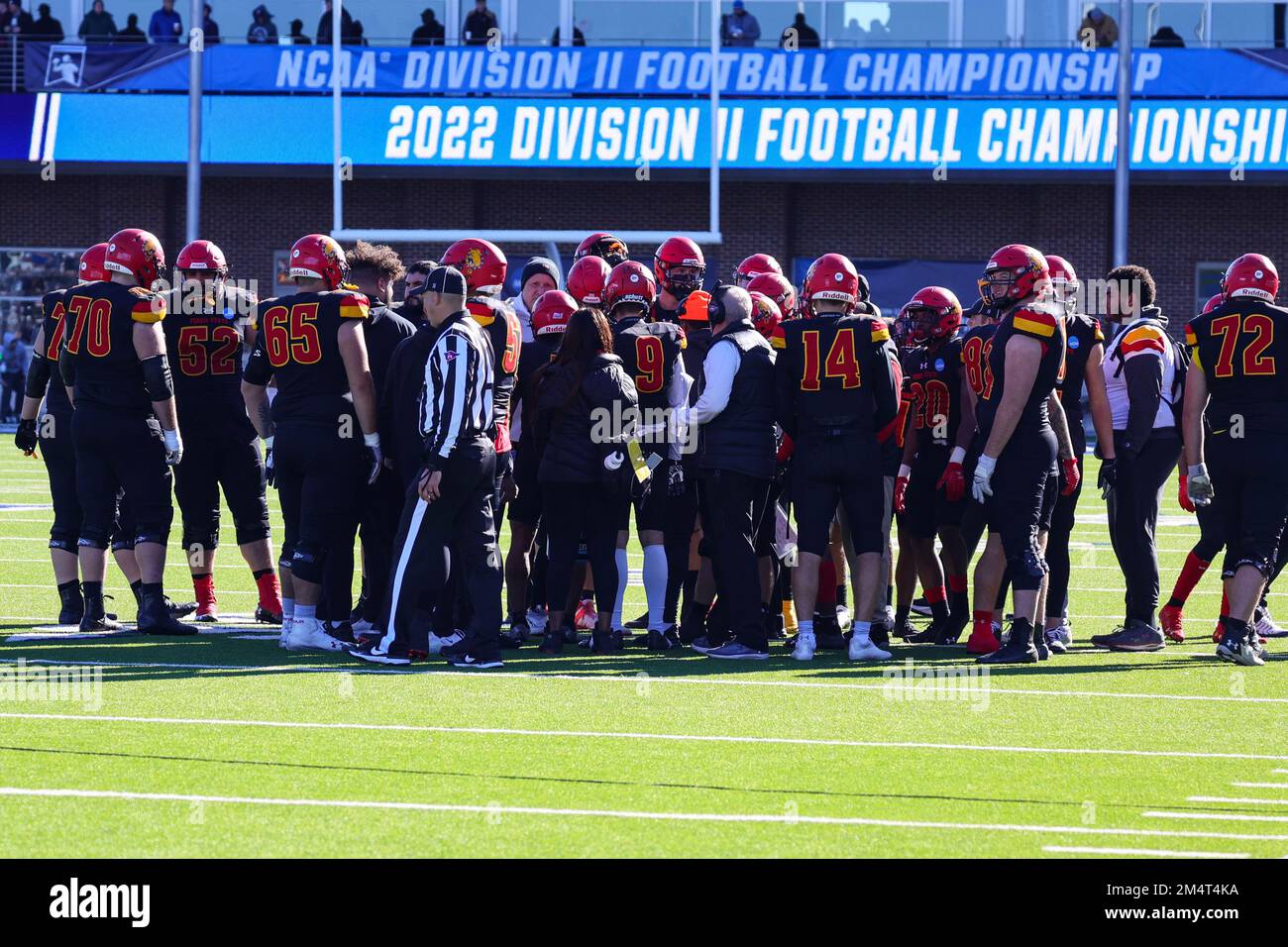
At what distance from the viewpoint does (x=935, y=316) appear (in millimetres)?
9883

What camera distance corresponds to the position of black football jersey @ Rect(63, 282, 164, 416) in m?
9.30

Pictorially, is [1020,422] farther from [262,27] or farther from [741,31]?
[262,27]

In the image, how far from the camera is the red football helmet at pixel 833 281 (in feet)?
29.5

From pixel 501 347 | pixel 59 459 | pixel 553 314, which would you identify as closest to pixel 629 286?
pixel 553 314

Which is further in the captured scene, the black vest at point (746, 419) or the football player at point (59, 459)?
the football player at point (59, 459)

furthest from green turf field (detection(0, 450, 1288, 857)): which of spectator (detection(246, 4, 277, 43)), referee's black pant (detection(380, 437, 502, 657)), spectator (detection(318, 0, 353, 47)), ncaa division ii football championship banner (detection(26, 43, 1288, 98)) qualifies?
spectator (detection(246, 4, 277, 43))

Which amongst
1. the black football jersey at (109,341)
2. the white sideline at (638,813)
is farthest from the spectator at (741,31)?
the white sideline at (638,813)

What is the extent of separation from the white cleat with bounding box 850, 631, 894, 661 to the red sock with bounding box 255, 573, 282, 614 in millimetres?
3331

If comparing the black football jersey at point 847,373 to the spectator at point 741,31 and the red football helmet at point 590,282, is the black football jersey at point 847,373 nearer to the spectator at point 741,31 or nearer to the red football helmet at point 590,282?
the red football helmet at point 590,282

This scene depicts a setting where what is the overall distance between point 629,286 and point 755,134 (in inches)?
819

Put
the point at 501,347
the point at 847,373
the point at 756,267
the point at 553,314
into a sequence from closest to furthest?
the point at 501,347 → the point at 847,373 → the point at 553,314 → the point at 756,267

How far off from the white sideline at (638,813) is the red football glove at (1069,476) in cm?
400

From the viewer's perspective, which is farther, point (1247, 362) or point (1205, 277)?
point (1205, 277)
